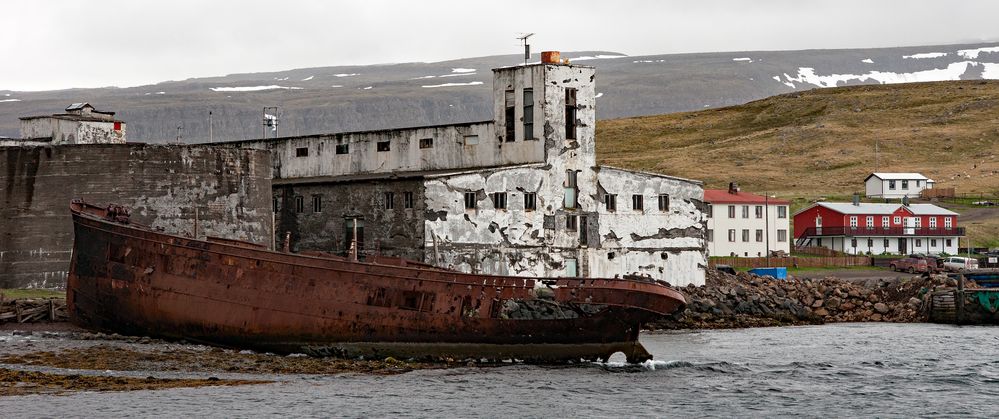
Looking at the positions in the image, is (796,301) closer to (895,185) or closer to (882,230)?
(882,230)

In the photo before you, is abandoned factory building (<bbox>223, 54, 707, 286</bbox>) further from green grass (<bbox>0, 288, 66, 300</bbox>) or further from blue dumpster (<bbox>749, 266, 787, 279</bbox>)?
green grass (<bbox>0, 288, 66, 300</bbox>)

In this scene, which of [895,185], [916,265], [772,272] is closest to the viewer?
[772,272]

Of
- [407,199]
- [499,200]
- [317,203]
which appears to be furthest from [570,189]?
[317,203]

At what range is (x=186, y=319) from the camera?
37.0 m

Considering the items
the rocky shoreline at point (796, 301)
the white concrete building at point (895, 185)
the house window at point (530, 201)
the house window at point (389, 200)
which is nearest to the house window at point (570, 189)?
the house window at point (530, 201)

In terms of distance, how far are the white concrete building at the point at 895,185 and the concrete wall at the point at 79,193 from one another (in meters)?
76.3

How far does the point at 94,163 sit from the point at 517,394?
791 inches

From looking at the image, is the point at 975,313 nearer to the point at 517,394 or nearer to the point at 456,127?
the point at 456,127

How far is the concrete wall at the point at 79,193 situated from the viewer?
45.1m

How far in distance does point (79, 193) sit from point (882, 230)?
60.5 m

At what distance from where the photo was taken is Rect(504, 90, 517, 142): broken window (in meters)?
56.8

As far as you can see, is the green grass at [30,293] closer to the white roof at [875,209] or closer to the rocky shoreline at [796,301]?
the rocky shoreline at [796,301]

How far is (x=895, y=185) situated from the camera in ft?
371

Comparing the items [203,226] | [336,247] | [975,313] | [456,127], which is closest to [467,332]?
[203,226]
